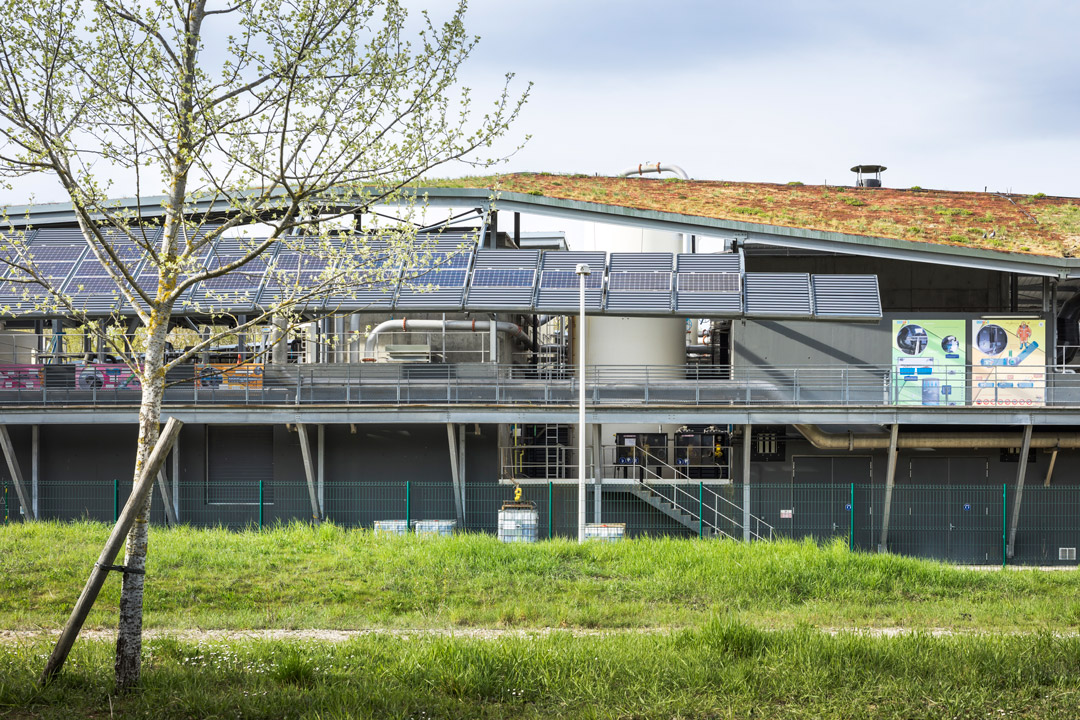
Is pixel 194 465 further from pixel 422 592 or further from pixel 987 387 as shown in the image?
pixel 987 387

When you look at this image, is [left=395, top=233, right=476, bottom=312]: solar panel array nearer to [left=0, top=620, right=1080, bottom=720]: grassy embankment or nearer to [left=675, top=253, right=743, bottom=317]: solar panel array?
[left=675, top=253, right=743, bottom=317]: solar panel array

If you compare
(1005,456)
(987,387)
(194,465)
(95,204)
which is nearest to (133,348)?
(95,204)

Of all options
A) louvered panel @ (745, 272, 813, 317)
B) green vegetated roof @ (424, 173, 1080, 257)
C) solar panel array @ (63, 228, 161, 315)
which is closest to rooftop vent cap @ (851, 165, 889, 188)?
green vegetated roof @ (424, 173, 1080, 257)

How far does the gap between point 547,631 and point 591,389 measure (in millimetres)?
14362

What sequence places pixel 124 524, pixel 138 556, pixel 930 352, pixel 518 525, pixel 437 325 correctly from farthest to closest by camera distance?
pixel 437 325 < pixel 930 352 < pixel 518 525 < pixel 138 556 < pixel 124 524

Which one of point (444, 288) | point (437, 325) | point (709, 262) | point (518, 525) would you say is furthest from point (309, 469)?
point (709, 262)

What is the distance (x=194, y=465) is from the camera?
29.9 m

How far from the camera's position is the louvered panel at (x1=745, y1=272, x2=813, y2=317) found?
1053 inches

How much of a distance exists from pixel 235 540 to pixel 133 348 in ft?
34.0

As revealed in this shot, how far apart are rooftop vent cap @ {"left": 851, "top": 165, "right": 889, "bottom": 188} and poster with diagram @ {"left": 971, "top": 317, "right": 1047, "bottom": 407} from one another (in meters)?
11.8

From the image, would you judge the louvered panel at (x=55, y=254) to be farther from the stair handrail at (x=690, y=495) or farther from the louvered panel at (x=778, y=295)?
the louvered panel at (x=778, y=295)

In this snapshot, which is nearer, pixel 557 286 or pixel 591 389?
pixel 591 389

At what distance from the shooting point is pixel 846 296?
27234 millimetres

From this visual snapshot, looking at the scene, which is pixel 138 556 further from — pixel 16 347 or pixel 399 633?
pixel 16 347
